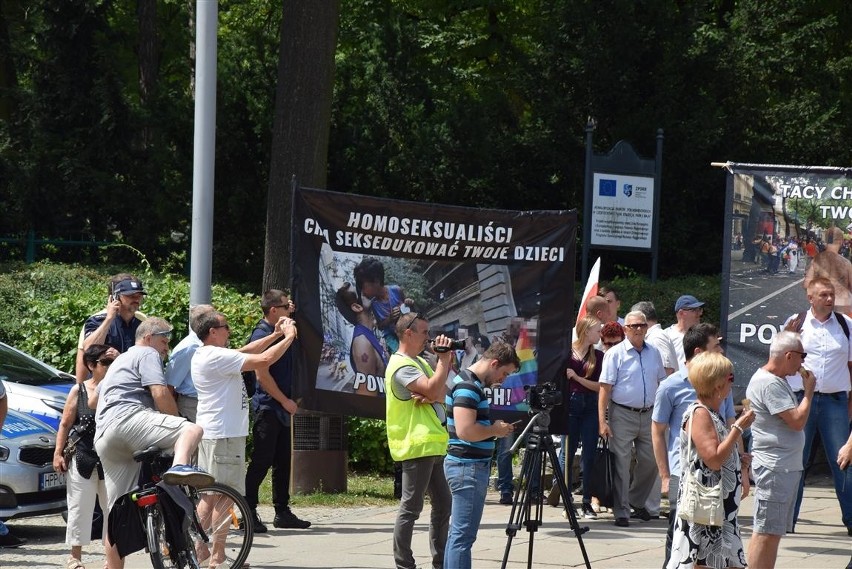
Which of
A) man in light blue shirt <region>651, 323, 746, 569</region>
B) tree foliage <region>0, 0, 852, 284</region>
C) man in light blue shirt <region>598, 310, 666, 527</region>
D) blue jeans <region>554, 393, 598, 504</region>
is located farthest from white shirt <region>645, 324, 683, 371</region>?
tree foliage <region>0, 0, 852, 284</region>

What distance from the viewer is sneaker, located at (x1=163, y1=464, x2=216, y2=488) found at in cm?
742

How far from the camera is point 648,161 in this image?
52.1 ft

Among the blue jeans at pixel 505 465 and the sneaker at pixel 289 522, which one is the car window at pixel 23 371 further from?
the blue jeans at pixel 505 465

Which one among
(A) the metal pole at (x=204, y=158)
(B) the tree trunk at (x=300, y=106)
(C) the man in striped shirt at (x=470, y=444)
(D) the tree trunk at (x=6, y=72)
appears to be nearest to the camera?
(C) the man in striped shirt at (x=470, y=444)

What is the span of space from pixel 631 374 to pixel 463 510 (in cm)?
395

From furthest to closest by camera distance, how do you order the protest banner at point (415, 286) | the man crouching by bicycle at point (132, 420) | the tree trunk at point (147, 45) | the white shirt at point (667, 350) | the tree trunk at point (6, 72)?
1. the tree trunk at point (147, 45)
2. the tree trunk at point (6, 72)
3. the white shirt at point (667, 350)
4. the protest banner at point (415, 286)
5. the man crouching by bicycle at point (132, 420)

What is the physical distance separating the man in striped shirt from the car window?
496 cm

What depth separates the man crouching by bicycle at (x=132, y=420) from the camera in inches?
307

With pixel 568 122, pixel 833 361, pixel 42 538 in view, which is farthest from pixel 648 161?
pixel 42 538

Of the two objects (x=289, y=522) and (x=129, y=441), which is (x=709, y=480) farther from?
(x=289, y=522)

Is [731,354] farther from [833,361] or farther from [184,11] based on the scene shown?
[184,11]

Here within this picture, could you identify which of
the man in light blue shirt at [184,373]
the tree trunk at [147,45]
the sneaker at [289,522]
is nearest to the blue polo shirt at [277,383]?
the sneaker at [289,522]

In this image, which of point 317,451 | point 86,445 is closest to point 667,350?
point 317,451

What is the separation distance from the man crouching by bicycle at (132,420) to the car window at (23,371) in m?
3.11
